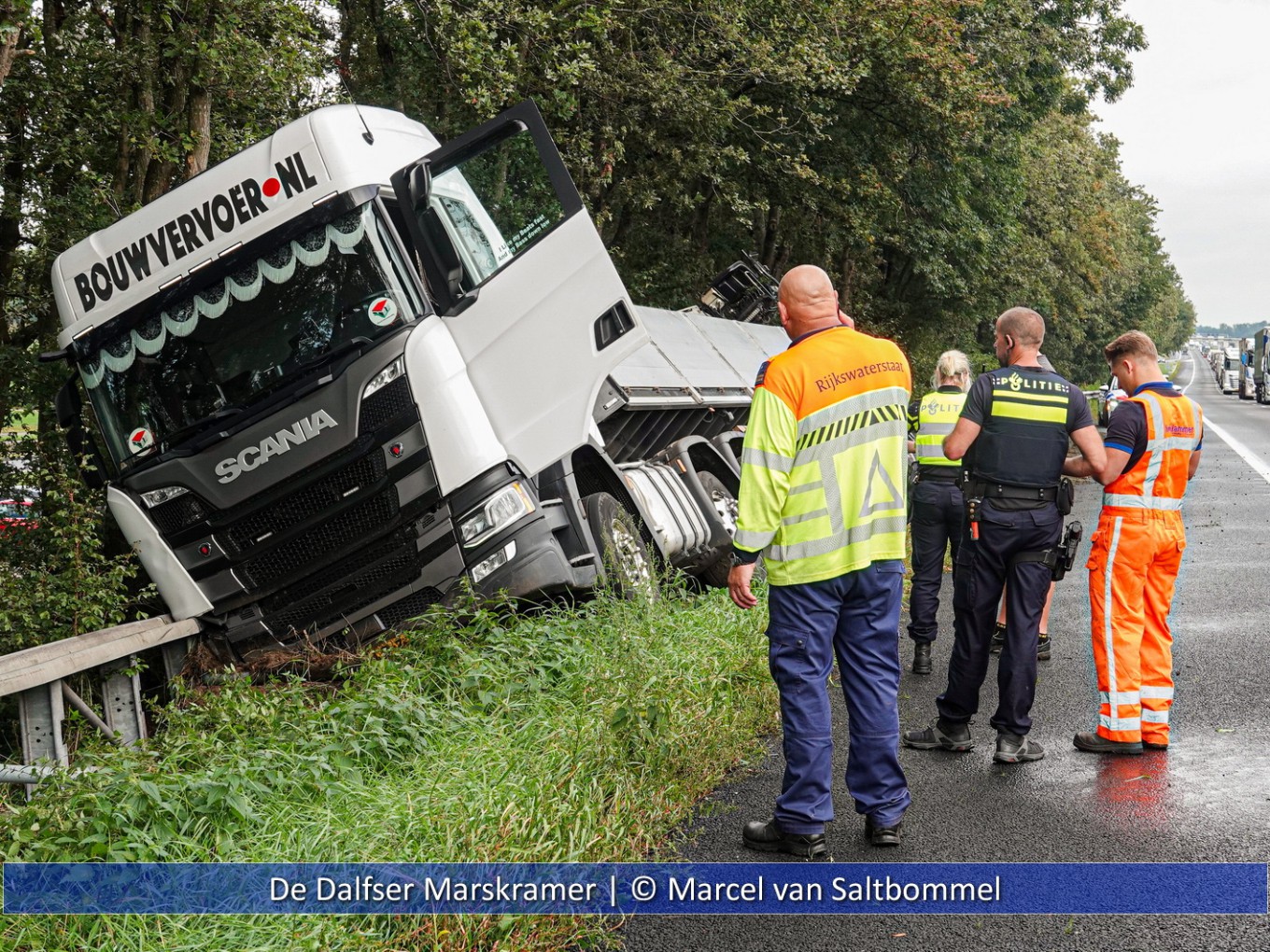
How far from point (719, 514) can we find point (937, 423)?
2.95 meters

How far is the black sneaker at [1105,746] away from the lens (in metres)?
5.32

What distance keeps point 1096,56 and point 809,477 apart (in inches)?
1024

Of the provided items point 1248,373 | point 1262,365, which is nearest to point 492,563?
point 1262,365

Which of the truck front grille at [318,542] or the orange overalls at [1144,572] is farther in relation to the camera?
the truck front grille at [318,542]

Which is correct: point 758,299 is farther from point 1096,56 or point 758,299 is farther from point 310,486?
point 1096,56

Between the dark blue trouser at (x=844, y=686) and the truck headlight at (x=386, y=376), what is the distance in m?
3.00

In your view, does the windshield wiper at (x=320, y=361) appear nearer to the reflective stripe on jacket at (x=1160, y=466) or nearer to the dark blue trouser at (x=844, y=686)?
the dark blue trouser at (x=844, y=686)

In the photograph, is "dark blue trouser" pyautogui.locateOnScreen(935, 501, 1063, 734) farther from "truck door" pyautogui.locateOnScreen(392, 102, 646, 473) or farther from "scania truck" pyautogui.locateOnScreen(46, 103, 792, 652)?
"truck door" pyautogui.locateOnScreen(392, 102, 646, 473)

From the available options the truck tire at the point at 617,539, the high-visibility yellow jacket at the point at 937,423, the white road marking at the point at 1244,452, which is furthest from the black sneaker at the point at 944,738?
the white road marking at the point at 1244,452

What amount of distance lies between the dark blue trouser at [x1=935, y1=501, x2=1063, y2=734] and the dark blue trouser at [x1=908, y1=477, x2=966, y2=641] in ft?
5.85

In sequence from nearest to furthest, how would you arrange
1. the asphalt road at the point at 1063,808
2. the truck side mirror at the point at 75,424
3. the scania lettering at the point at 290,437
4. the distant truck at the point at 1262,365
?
the asphalt road at the point at 1063,808, the scania lettering at the point at 290,437, the truck side mirror at the point at 75,424, the distant truck at the point at 1262,365

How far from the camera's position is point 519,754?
14.8ft

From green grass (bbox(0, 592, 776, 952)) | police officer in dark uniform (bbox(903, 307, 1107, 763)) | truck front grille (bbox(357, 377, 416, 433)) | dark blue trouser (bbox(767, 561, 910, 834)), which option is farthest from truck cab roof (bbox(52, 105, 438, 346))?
dark blue trouser (bbox(767, 561, 910, 834))

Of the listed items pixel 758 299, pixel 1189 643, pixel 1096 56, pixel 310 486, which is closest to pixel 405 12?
pixel 758 299
